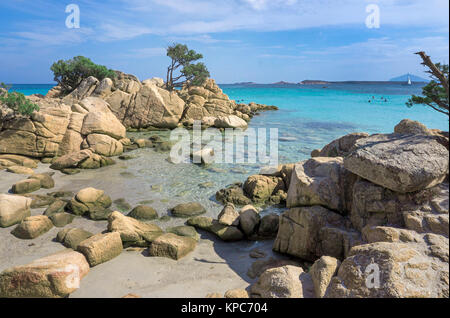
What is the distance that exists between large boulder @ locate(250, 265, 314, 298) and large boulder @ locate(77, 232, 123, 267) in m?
3.67

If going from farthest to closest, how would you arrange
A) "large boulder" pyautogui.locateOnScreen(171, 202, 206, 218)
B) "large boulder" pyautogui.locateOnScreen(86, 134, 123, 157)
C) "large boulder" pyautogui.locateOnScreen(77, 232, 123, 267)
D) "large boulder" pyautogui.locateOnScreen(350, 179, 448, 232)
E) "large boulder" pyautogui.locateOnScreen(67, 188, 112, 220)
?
"large boulder" pyautogui.locateOnScreen(86, 134, 123, 157)
"large boulder" pyautogui.locateOnScreen(171, 202, 206, 218)
"large boulder" pyautogui.locateOnScreen(67, 188, 112, 220)
"large boulder" pyautogui.locateOnScreen(77, 232, 123, 267)
"large boulder" pyautogui.locateOnScreen(350, 179, 448, 232)

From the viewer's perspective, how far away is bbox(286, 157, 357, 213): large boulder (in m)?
7.56

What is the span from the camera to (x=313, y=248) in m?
7.36

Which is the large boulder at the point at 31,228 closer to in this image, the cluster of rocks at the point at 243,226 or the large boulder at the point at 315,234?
the cluster of rocks at the point at 243,226

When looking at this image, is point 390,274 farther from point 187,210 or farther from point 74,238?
point 74,238

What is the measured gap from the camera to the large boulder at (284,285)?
5.46m

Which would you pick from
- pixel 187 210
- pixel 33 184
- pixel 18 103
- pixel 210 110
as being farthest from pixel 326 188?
pixel 210 110

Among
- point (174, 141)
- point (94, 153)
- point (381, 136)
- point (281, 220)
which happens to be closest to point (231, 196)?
point (281, 220)

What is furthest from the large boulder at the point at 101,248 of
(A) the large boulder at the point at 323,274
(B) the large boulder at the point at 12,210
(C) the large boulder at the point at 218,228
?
(A) the large boulder at the point at 323,274

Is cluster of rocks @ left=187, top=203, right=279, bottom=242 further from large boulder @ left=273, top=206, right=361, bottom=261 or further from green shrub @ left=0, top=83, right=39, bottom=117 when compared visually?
green shrub @ left=0, top=83, right=39, bottom=117

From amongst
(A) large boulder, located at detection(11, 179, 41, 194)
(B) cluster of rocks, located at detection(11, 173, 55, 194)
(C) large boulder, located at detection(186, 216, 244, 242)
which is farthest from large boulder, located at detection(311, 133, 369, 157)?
(A) large boulder, located at detection(11, 179, 41, 194)

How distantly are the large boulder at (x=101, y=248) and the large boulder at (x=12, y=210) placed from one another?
3.69 meters

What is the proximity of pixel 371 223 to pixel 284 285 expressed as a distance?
2453 mm
